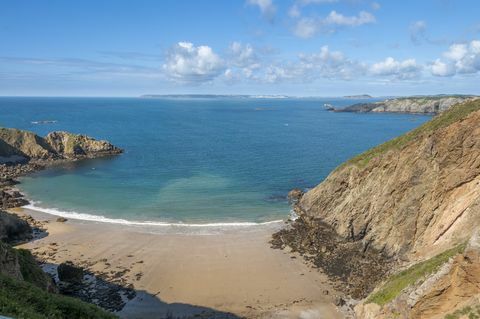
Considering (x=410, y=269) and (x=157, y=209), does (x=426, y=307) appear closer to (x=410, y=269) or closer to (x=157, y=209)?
(x=410, y=269)

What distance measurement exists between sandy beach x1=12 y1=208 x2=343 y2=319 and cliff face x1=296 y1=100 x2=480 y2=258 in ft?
28.0

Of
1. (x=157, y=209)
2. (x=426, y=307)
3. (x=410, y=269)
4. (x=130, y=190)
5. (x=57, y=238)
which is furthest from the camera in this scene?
(x=130, y=190)

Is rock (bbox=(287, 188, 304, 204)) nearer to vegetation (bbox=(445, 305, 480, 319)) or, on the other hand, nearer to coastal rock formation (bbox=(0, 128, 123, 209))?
vegetation (bbox=(445, 305, 480, 319))

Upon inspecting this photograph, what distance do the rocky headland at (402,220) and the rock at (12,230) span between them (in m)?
28.8

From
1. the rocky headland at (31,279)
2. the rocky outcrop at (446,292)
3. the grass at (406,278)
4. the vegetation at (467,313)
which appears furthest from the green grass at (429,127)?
the rocky headland at (31,279)

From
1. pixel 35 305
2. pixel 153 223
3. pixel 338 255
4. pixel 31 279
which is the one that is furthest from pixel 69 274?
pixel 338 255

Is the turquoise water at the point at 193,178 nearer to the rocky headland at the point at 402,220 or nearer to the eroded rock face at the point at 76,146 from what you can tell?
the eroded rock face at the point at 76,146

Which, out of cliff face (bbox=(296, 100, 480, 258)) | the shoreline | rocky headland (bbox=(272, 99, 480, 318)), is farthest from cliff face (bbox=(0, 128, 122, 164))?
cliff face (bbox=(296, 100, 480, 258))

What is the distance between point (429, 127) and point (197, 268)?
28.6 m

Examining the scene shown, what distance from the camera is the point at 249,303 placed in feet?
110

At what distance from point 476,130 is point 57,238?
45381 millimetres

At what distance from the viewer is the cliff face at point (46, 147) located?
8843cm

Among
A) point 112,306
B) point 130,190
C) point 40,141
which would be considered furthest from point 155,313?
point 40,141

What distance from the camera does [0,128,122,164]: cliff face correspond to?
88431mm
